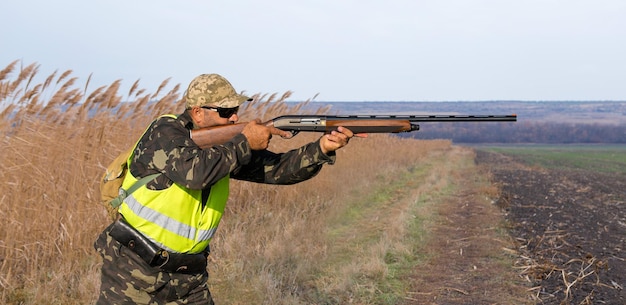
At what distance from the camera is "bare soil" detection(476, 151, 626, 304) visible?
22.0 feet

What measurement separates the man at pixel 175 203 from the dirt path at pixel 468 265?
341 centimetres

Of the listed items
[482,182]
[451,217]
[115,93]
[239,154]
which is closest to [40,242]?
[115,93]

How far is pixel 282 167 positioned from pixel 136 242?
1.07 meters

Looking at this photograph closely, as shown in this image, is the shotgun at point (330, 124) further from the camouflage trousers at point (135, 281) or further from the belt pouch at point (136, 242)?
the camouflage trousers at point (135, 281)

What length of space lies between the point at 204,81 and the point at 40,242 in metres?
3.42

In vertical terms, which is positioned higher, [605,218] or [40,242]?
[40,242]

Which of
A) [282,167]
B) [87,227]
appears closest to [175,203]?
[282,167]

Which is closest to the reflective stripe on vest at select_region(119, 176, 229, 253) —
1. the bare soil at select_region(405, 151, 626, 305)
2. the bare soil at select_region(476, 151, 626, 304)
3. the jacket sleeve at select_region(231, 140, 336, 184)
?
the jacket sleeve at select_region(231, 140, 336, 184)

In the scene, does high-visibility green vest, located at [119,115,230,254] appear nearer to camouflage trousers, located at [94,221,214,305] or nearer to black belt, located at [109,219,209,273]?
black belt, located at [109,219,209,273]

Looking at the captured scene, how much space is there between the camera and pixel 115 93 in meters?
7.64

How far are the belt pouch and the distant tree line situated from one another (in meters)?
121

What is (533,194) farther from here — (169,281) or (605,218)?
(169,281)

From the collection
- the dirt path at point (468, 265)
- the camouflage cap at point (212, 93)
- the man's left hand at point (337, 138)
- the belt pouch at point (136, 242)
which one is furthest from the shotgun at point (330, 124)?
the dirt path at point (468, 265)

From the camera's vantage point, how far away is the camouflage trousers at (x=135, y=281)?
3.52m
